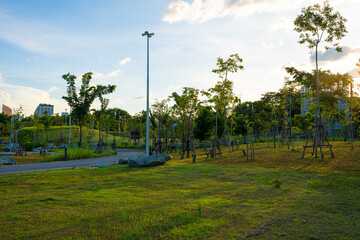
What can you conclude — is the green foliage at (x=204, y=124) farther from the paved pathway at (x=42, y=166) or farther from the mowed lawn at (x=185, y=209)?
the mowed lawn at (x=185, y=209)

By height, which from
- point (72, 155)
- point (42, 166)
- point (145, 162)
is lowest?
point (42, 166)

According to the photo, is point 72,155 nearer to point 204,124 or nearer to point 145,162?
point 145,162

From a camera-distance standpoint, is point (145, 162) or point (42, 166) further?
point (42, 166)

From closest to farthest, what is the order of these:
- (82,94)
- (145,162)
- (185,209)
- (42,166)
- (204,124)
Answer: (185,209) → (145,162) → (42,166) → (82,94) → (204,124)

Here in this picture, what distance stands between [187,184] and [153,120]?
1173 inches

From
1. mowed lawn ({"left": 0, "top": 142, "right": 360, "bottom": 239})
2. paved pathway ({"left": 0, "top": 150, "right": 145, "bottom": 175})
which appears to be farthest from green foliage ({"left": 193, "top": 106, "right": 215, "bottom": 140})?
mowed lawn ({"left": 0, "top": 142, "right": 360, "bottom": 239})

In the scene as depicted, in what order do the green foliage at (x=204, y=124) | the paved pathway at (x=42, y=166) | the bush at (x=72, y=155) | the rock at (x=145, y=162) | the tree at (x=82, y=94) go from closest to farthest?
the paved pathway at (x=42, y=166) → the rock at (x=145, y=162) → the bush at (x=72, y=155) → the tree at (x=82, y=94) → the green foliage at (x=204, y=124)

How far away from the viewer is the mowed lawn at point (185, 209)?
15.5 ft

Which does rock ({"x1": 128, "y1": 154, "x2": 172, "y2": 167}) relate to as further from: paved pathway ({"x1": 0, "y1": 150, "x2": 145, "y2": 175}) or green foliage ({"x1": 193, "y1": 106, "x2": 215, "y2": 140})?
green foliage ({"x1": 193, "y1": 106, "x2": 215, "y2": 140})

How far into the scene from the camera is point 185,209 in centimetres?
616

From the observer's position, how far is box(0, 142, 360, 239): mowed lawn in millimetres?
4719

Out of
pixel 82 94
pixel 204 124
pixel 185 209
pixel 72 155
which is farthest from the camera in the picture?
pixel 204 124

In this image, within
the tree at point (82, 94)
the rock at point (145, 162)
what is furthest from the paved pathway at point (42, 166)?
the tree at point (82, 94)

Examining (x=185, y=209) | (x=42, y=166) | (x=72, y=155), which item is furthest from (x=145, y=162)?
(x=72, y=155)
